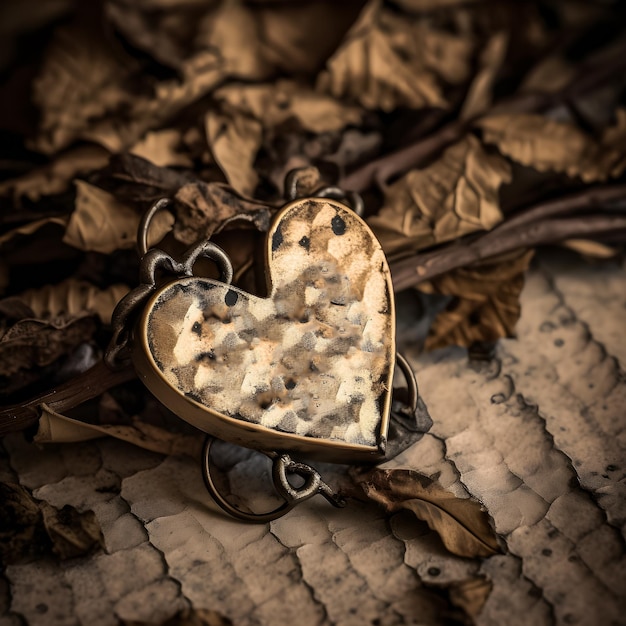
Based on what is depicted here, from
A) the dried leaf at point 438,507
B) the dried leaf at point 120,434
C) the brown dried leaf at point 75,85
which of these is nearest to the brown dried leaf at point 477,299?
the dried leaf at point 438,507

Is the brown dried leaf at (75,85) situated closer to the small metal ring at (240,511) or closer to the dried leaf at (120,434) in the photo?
the dried leaf at (120,434)

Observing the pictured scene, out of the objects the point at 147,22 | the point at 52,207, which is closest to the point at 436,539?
the point at 52,207

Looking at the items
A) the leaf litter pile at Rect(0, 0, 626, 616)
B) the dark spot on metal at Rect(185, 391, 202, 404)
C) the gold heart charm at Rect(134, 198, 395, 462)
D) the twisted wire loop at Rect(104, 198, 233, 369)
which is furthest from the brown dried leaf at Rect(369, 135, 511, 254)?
the dark spot on metal at Rect(185, 391, 202, 404)

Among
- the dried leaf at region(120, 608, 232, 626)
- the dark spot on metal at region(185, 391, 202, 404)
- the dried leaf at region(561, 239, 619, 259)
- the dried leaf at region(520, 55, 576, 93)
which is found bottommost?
the dried leaf at region(120, 608, 232, 626)

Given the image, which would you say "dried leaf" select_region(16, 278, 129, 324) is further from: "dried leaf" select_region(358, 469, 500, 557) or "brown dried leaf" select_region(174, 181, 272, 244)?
"dried leaf" select_region(358, 469, 500, 557)

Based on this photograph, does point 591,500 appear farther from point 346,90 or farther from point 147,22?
point 147,22
